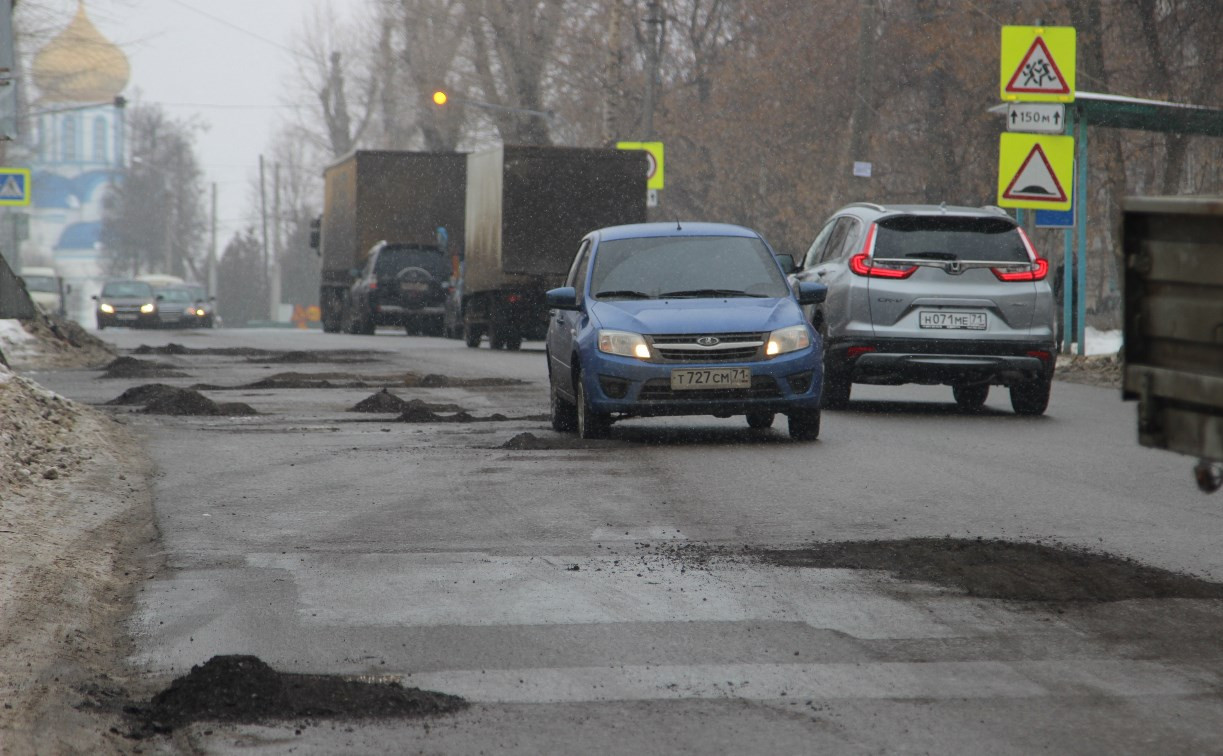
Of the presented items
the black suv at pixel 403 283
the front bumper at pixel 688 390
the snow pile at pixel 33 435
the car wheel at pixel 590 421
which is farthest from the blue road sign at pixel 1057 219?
the black suv at pixel 403 283

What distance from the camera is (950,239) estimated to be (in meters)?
15.9

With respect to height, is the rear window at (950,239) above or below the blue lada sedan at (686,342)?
above

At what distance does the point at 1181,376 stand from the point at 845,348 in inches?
419

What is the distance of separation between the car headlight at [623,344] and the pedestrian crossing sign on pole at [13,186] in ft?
88.3

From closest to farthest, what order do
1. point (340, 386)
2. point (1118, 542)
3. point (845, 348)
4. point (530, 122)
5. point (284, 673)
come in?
point (284, 673) < point (1118, 542) < point (845, 348) < point (340, 386) < point (530, 122)

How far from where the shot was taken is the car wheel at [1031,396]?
15877 millimetres

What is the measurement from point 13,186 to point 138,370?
16.6 meters

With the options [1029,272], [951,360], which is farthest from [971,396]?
[951,360]

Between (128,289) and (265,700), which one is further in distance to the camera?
(128,289)

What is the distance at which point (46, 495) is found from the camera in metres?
9.91

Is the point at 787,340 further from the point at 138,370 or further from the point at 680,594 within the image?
the point at 138,370

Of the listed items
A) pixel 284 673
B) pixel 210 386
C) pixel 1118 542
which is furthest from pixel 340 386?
pixel 284 673

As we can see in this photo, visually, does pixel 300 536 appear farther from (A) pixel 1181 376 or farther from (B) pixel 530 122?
(B) pixel 530 122

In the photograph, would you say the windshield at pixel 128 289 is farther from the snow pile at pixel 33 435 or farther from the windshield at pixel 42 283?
the snow pile at pixel 33 435
